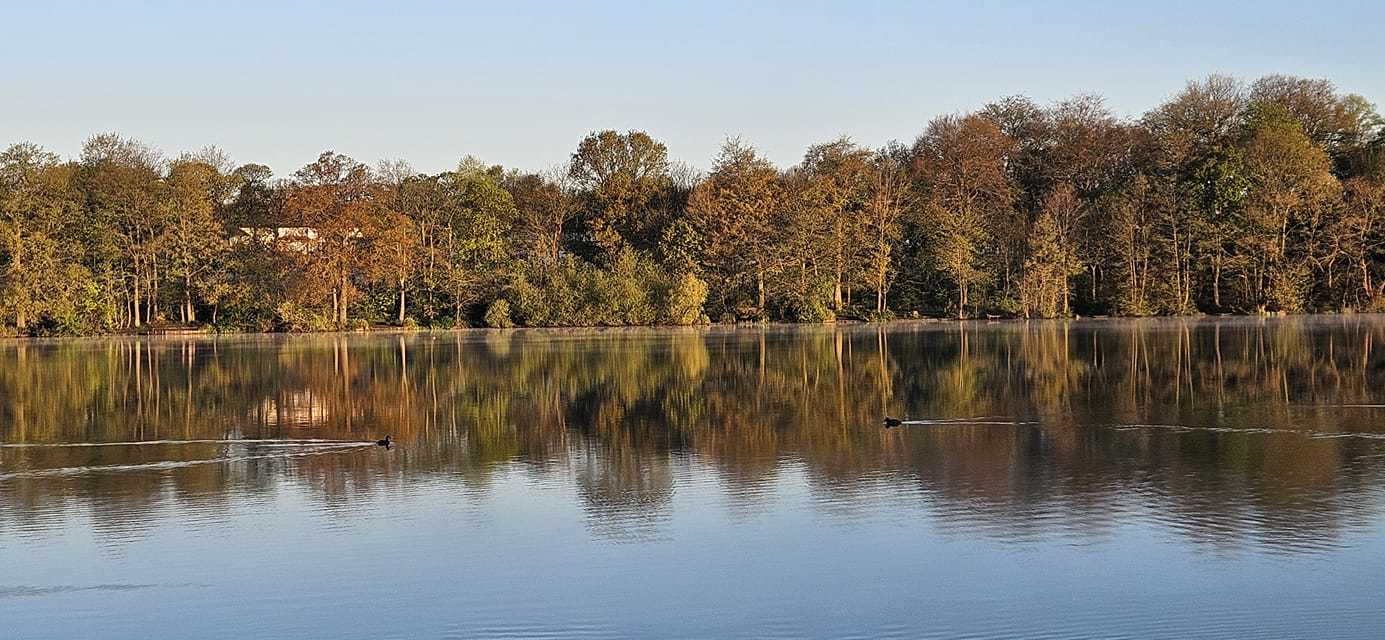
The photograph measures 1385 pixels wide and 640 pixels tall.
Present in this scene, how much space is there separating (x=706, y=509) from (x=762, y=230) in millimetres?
58388

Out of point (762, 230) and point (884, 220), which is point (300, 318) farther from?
point (884, 220)

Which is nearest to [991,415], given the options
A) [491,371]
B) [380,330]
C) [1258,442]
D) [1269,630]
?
[1258,442]

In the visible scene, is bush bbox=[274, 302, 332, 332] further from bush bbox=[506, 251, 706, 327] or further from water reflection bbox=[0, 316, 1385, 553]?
water reflection bbox=[0, 316, 1385, 553]

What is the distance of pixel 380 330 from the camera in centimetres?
6856

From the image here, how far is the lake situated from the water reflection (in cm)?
8

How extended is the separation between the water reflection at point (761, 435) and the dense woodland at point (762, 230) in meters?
26.7

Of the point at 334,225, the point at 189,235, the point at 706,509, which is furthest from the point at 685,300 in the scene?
the point at 706,509

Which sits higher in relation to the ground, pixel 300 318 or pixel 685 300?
pixel 685 300

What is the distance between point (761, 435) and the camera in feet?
67.3

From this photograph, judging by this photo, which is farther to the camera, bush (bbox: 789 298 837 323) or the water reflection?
bush (bbox: 789 298 837 323)

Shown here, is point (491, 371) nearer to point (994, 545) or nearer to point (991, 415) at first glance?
point (991, 415)

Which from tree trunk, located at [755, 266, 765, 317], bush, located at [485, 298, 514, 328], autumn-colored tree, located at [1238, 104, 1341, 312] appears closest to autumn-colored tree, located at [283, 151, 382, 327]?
bush, located at [485, 298, 514, 328]

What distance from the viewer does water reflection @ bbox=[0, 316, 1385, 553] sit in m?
14.1

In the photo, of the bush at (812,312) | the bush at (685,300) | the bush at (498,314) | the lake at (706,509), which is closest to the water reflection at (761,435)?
the lake at (706,509)
